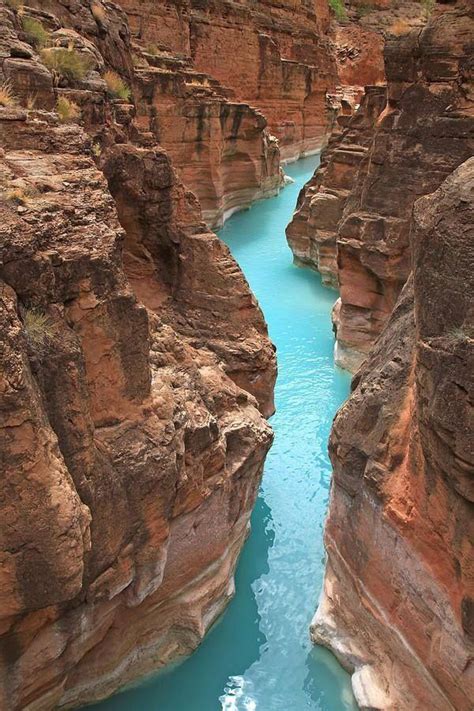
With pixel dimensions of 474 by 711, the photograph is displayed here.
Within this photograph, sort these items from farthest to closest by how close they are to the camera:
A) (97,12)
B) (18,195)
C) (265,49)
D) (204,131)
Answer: (265,49) < (204,131) < (97,12) < (18,195)

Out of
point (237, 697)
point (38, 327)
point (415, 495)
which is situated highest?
point (38, 327)

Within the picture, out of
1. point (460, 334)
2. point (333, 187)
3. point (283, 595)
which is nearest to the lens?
point (460, 334)

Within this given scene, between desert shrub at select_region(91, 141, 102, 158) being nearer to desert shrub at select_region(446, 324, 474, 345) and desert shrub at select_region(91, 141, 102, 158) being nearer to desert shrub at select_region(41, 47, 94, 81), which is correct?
desert shrub at select_region(41, 47, 94, 81)

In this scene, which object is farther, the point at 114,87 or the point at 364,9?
the point at 364,9

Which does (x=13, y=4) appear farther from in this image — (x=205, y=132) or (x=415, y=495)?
(x=205, y=132)

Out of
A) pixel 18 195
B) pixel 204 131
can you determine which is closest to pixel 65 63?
pixel 18 195

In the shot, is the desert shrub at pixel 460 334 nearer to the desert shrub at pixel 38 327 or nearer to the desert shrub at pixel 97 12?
the desert shrub at pixel 38 327

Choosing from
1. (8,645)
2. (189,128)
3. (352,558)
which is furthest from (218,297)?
(189,128)

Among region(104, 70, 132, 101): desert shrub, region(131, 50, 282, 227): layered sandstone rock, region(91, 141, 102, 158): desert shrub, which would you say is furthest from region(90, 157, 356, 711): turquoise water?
region(131, 50, 282, 227): layered sandstone rock

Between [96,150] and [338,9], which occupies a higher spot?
[338,9]
